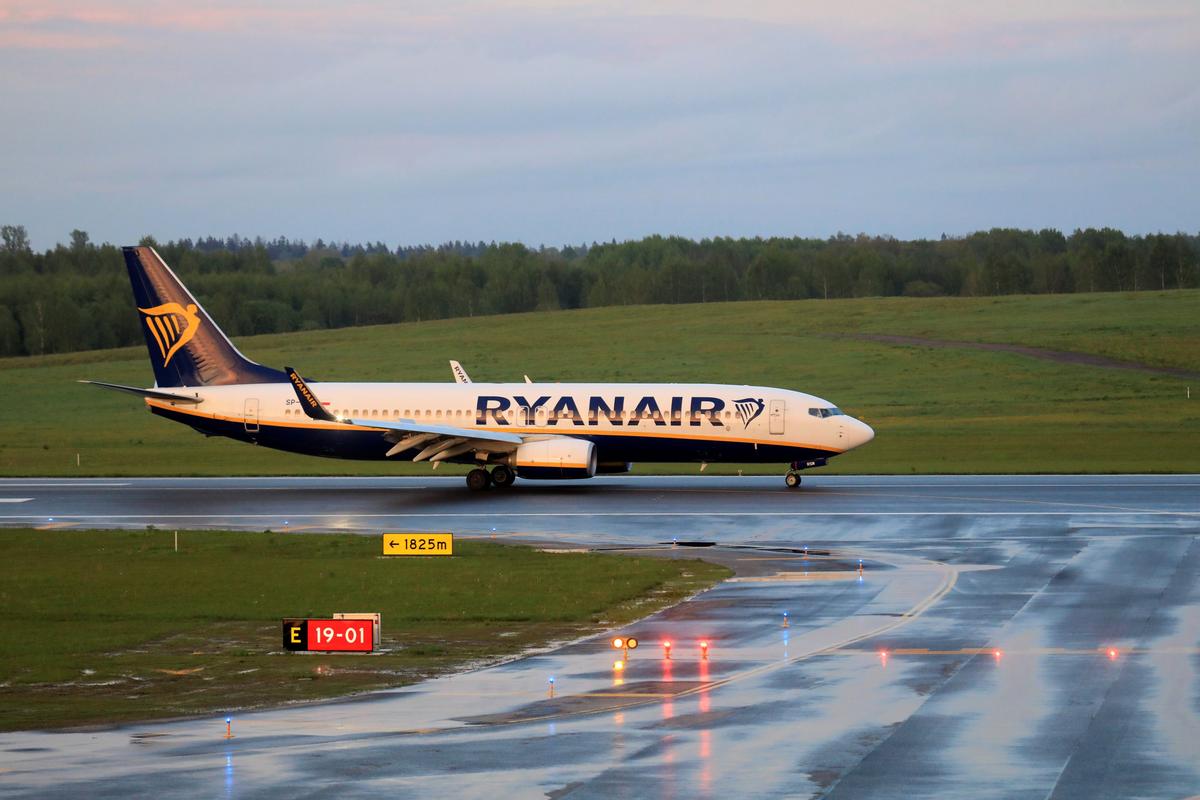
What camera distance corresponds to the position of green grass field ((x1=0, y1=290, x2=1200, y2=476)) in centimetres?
6794

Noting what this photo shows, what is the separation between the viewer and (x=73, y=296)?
164 m

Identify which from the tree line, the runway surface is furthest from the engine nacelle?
the tree line

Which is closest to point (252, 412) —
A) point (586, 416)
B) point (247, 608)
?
point (586, 416)

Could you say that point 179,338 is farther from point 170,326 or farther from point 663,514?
point 663,514

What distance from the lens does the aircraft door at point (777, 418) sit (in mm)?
51781

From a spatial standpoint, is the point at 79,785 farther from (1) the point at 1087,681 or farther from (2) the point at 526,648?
(1) the point at 1087,681

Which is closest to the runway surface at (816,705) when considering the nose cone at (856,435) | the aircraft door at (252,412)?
the nose cone at (856,435)

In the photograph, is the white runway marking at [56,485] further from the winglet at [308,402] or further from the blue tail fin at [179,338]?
the winglet at [308,402]

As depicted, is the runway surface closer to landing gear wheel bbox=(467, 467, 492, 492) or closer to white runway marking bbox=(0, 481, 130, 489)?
landing gear wheel bbox=(467, 467, 492, 492)

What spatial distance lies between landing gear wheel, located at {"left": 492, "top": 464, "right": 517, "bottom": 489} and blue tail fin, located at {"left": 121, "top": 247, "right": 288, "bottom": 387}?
9458mm

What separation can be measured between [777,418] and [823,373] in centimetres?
5467

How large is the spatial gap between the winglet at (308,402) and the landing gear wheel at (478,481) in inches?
201

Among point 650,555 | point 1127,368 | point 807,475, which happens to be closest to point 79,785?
point 650,555

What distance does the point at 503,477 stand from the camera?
176 ft
